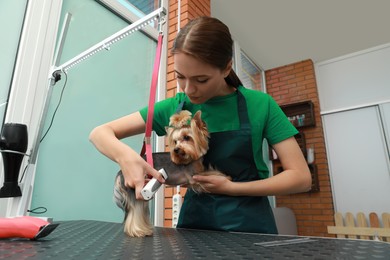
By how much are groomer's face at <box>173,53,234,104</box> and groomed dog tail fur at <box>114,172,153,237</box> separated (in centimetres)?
40

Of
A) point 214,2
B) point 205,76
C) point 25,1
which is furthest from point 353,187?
point 25,1

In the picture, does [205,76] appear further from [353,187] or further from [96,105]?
[353,187]

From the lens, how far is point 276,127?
1043 millimetres

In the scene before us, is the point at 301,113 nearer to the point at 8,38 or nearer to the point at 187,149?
the point at 187,149

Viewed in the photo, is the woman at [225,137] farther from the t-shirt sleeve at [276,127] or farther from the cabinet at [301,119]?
the cabinet at [301,119]

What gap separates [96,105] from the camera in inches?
73.4

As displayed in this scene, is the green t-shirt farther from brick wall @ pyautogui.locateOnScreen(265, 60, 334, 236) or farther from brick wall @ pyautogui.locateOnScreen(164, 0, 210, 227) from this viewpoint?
brick wall @ pyautogui.locateOnScreen(265, 60, 334, 236)

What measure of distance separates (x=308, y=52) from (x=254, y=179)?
409cm

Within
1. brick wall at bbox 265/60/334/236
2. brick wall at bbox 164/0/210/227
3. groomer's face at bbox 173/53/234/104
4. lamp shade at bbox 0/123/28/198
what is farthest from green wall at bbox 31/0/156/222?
brick wall at bbox 265/60/334/236

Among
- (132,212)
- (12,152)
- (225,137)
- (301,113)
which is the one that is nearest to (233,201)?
(225,137)

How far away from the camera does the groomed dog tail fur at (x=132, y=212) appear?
0.90m

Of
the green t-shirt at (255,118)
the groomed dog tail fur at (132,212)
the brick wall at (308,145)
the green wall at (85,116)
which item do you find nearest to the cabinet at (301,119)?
the brick wall at (308,145)

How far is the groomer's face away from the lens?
94 cm

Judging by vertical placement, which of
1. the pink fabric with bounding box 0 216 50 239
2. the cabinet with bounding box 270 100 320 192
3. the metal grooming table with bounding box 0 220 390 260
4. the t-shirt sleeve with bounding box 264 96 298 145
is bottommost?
the metal grooming table with bounding box 0 220 390 260
